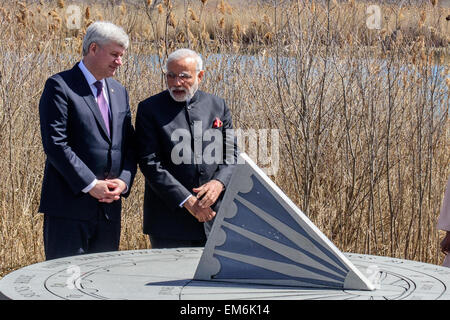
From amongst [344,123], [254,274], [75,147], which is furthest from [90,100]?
[344,123]

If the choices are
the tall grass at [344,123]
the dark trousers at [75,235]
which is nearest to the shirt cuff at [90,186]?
the dark trousers at [75,235]

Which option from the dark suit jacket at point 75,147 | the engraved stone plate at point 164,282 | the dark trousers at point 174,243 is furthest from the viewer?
the dark trousers at point 174,243

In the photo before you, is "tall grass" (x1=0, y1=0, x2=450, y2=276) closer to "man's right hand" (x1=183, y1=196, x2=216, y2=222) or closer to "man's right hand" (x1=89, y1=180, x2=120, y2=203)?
"man's right hand" (x1=183, y1=196, x2=216, y2=222)

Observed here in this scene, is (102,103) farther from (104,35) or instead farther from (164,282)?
(164,282)

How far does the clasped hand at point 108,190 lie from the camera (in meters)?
2.84

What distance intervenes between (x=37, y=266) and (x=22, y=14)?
2613 mm

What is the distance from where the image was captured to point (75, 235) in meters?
2.90

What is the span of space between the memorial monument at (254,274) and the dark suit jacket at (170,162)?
0.51 m

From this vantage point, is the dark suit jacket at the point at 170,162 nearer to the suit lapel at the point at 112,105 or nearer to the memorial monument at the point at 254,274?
the suit lapel at the point at 112,105

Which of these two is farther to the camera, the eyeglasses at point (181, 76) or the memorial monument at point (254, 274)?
the eyeglasses at point (181, 76)

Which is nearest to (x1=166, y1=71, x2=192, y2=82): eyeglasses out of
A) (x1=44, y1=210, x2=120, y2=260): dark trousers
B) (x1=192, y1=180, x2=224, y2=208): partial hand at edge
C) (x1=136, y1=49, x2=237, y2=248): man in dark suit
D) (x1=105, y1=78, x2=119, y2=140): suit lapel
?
(x1=136, y1=49, x2=237, y2=248): man in dark suit

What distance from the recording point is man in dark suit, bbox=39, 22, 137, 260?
2838mm
